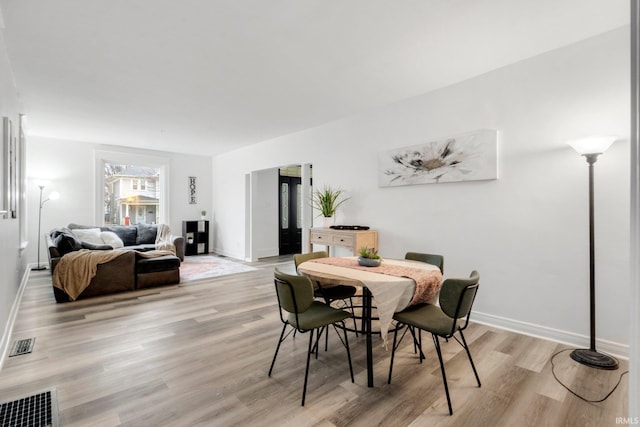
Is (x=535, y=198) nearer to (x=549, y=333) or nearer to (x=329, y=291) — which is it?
(x=549, y=333)

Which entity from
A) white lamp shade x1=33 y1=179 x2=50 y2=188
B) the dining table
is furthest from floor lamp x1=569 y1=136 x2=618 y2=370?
white lamp shade x1=33 y1=179 x2=50 y2=188

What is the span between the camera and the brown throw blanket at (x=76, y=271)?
4043mm

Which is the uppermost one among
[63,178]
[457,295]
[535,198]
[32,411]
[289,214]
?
[63,178]

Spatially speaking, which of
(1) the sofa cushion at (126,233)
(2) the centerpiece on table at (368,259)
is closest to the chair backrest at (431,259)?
(2) the centerpiece on table at (368,259)

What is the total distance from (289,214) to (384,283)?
6388mm

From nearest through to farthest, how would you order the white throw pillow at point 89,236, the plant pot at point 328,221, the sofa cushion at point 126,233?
the plant pot at point 328,221 → the white throw pillow at point 89,236 → the sofa cushion at point 126,233

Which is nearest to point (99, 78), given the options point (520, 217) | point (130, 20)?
point (130, 20)

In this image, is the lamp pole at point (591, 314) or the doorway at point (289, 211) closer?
the lamp pole at point (591, 314)

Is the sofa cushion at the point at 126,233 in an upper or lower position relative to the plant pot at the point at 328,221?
lower

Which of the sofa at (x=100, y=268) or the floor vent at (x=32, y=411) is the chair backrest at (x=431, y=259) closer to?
the floor vent at (x=32, y=411)

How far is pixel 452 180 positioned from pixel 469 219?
478mm

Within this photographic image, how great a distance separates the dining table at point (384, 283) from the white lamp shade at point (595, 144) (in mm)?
1550

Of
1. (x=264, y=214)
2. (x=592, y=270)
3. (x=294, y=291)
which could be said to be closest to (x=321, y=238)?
(x=294, y=291)

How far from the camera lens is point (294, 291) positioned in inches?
81.4
